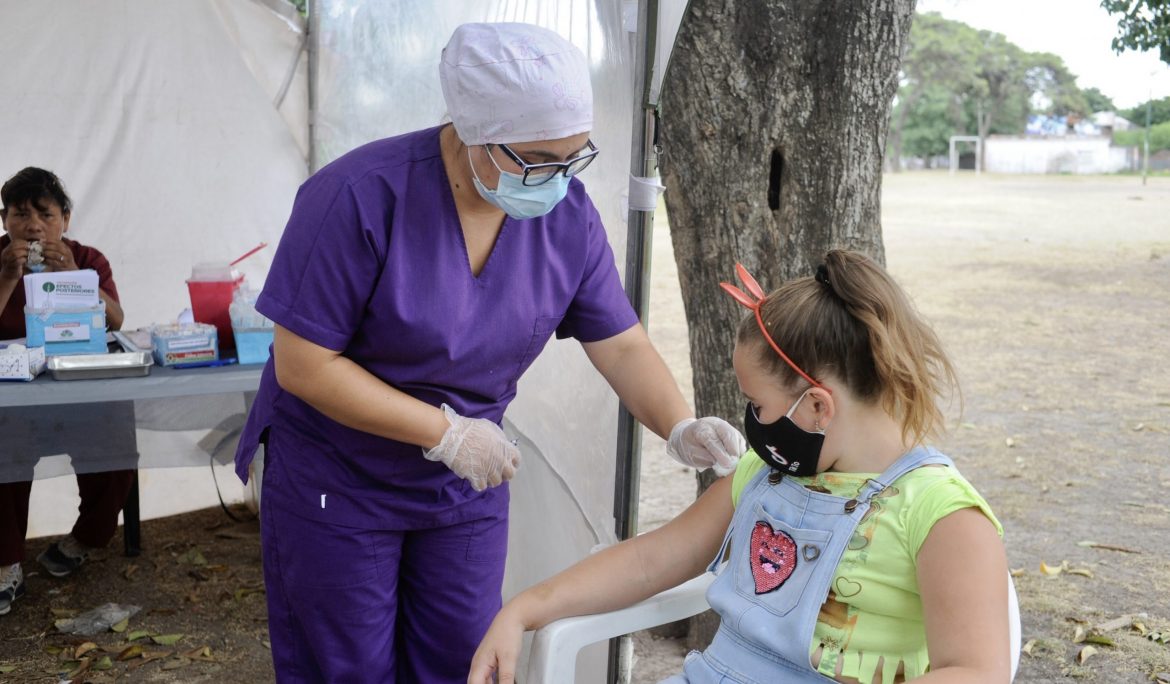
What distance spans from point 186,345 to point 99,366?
0.75 feet

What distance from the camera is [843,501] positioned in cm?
150

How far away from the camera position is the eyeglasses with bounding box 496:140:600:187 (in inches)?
66.7

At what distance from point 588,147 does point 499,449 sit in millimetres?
518

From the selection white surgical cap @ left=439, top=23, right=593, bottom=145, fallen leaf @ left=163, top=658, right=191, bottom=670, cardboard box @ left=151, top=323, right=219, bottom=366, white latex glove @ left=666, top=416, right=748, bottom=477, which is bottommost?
fallen leaf @ left=163, top=658, right=191, bottom=670

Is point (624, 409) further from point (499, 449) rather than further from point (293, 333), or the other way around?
point (293, 333)

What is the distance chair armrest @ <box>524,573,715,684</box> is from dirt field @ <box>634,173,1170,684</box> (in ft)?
4.70

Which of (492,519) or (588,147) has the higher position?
(588,147)

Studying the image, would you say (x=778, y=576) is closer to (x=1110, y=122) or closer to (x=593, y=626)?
(x=593, y=626)

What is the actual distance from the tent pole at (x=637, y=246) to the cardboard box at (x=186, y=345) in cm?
122

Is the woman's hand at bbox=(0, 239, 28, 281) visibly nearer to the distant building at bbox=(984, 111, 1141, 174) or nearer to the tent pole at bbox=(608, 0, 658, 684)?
the tent pole at bbox=(608, 0, 658, 684)

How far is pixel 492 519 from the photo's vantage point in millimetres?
2006

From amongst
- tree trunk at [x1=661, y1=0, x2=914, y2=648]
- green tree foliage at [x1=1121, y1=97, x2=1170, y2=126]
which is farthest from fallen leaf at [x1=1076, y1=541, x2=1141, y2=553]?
green tree foliage at [x1=1121, y1=97, x2=1170, y2=126]

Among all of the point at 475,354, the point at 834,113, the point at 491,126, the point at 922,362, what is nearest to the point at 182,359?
the point at 475,354

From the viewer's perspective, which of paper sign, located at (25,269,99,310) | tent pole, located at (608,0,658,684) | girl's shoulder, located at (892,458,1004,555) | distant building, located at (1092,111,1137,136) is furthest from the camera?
distant building, located at (1092,111,1137,136)
